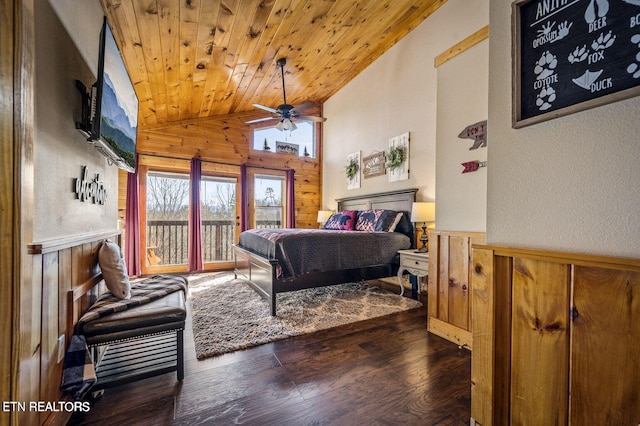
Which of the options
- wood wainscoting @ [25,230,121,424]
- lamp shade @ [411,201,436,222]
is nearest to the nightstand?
lamp shade @ [411,201,436,222]

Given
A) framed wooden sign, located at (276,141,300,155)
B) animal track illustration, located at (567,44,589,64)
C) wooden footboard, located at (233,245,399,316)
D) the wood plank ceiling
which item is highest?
the wood plank ceiling

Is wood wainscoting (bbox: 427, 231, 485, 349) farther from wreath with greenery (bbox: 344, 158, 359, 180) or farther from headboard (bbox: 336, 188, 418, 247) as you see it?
wreath with greenery (bbox: 344, 158, 359, 180)

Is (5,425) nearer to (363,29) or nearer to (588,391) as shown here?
(588,391)

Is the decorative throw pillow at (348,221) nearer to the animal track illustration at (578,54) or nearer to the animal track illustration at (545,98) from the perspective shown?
the animal track illustration at (545,98)

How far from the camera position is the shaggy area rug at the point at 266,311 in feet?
7.16

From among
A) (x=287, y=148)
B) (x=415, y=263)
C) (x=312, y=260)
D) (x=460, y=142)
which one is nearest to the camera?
(x=460, y=142)

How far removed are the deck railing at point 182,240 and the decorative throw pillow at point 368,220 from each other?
2.51 m

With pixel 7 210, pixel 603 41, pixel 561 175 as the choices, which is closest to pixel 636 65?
pixel 603 41

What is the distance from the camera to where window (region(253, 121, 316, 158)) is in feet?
18.4

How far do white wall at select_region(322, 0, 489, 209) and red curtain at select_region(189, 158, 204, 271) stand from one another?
287 centimetres

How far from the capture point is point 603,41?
0.78 metres

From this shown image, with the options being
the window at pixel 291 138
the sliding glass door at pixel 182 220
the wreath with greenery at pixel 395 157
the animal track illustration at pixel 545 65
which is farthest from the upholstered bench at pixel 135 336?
the window at pixel 291 138

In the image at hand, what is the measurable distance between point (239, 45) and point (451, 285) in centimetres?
353

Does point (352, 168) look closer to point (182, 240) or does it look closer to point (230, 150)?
point (230, 150)
